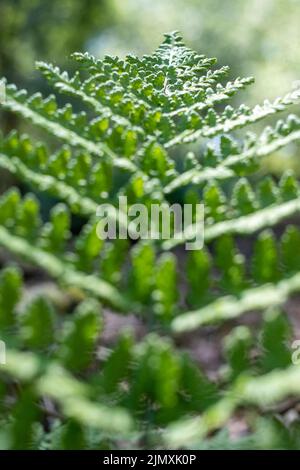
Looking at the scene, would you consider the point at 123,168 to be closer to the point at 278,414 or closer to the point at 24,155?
the point at 24,155

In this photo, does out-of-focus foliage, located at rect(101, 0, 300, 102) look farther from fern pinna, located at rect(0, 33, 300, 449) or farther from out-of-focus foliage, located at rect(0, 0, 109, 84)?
fern pinna, located at rect(0, 33, 300, 449)

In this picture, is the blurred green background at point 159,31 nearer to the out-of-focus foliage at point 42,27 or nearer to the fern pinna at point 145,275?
the out-of-focus foliage at point 42,27

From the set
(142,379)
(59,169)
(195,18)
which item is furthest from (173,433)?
(195,18)
